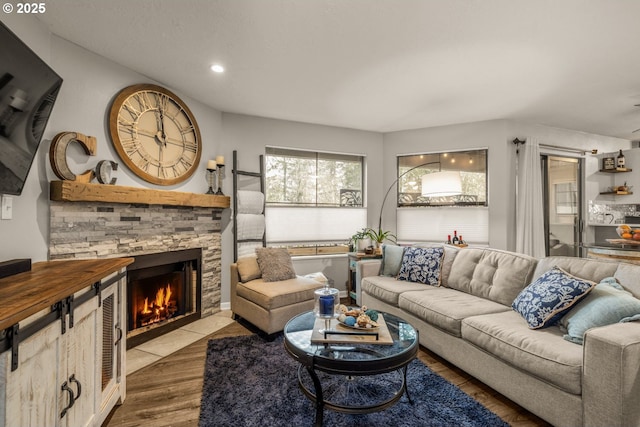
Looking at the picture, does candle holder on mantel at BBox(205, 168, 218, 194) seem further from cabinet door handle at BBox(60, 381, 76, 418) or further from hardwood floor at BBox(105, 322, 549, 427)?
cabinet door handle at BBox(60, 381, 76, 418)

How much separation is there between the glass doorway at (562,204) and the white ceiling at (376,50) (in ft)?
3.78

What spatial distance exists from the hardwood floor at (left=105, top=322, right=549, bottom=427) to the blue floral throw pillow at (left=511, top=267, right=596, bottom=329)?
553 mm

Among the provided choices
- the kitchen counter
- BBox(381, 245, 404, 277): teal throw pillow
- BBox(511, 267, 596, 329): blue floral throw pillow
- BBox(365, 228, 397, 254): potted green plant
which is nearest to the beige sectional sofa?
BBox(511, 267, 596, 329): blue floral throw pillow

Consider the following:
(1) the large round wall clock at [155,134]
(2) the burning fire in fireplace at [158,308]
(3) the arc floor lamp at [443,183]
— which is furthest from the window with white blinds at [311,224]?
(3) the arc floor lamp at [443,183]

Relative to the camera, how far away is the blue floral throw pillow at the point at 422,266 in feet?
10.4

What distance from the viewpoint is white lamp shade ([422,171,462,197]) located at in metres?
3.14

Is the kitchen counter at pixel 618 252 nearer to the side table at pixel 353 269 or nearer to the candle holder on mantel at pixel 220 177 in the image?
the side table at pixel 353 269

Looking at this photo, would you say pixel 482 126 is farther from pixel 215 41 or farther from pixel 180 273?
pixel 180 273

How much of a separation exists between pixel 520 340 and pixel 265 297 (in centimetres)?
206

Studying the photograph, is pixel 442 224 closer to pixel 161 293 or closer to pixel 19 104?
pixel 161 293

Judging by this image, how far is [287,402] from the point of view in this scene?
1.93 m

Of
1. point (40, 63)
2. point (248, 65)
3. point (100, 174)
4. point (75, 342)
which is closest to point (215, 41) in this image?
point (248, 65)

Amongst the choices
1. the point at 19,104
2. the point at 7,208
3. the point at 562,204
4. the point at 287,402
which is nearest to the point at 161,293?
the point at 7,208

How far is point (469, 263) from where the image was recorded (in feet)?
9.79
